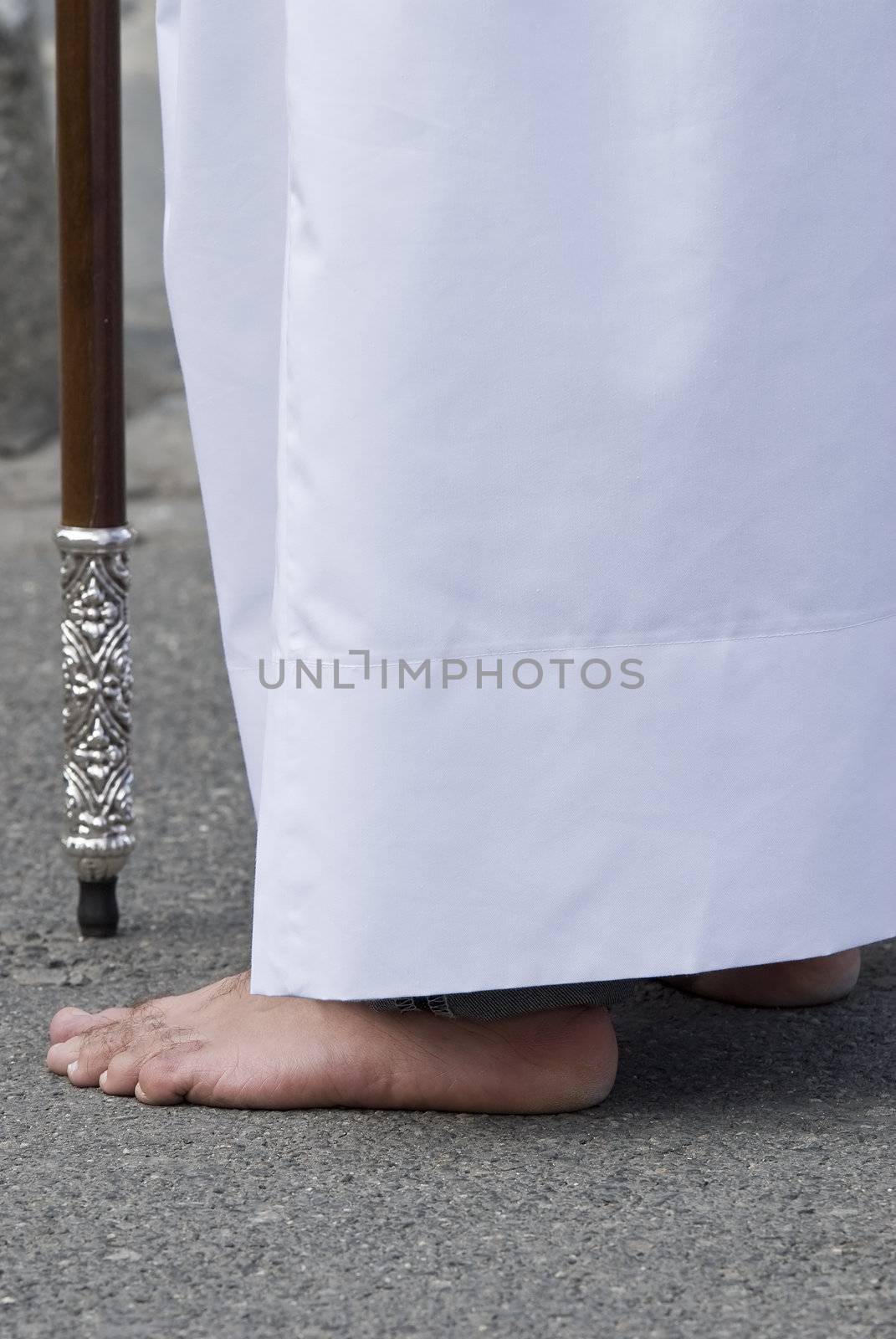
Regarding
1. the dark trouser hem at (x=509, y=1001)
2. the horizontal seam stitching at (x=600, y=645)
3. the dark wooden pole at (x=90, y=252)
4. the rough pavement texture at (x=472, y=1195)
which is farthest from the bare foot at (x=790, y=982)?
Result: the dark wooden pole at (x=90, y=252)

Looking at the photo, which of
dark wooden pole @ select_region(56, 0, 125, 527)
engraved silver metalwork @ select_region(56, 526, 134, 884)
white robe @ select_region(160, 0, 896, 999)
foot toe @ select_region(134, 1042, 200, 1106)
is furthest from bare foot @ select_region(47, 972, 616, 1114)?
dark wooden pole @ select_region(56, 0, 125, 527)

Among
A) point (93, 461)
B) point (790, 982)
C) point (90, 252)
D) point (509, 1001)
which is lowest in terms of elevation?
point (790, 982)

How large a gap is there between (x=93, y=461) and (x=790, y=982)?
0.71m

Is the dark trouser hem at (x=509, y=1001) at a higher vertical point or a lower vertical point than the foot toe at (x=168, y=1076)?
higher

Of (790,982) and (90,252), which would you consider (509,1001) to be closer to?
(790,982)

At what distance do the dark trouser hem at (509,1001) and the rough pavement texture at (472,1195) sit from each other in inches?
2.9

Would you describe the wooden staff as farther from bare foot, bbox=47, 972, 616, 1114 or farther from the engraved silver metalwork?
bare foot, bbox=47, 972, 616, 1114

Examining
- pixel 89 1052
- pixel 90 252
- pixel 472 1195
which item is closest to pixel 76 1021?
pixel 89 1052

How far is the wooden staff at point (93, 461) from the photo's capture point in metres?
1.39

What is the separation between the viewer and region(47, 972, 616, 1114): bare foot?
1116mm

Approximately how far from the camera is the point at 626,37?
101 cm

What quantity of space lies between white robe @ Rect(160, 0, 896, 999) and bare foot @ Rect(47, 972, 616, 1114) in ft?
0.35

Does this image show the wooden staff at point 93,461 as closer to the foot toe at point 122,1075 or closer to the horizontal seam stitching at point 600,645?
the foot toe at point 122,1075

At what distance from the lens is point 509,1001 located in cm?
111
